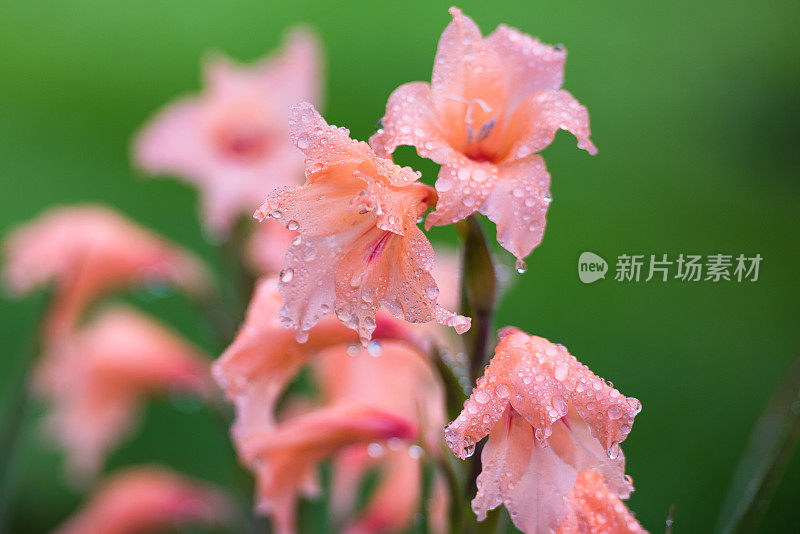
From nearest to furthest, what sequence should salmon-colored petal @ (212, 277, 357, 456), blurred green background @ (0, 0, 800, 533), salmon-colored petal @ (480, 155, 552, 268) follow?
salmon-colored petal @ (480, 155, 552, 268) → salmon-colored petal @ (212, 277, 357, 456) → blurred green background @ (0, 0, 800, 533)

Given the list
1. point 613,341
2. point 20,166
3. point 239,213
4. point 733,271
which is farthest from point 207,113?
point 20,166

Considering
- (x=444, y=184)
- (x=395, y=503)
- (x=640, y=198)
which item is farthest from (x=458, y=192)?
(x=640, y=198)

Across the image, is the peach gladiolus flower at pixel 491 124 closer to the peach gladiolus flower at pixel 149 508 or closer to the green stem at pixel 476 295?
the green stem at pixel 476 295

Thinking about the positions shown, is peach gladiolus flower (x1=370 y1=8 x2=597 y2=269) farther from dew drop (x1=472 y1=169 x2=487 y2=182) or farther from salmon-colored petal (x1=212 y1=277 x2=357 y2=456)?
salmon-colored petal (x1=212 y1=277 x2=357 y2=456)

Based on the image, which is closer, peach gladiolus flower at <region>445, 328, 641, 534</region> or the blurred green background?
peach gladiolus flower at <region>445, 328, 641, 534</region>

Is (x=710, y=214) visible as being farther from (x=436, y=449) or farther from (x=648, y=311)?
(x=436, y=449)

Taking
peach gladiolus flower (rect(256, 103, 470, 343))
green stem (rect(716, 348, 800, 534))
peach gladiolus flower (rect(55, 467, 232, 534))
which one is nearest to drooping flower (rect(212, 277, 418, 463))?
peach gladiolus flower (rect(256, 103, 470, 343))

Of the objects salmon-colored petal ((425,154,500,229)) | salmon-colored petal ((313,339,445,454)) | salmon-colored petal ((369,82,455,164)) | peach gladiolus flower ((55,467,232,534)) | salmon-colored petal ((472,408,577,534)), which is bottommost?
peach gladiolus flower ((55,467,232,534))
